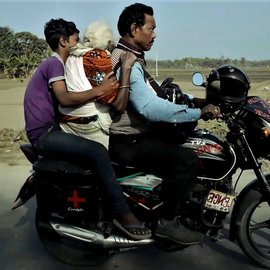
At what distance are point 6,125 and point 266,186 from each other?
25.8 ft

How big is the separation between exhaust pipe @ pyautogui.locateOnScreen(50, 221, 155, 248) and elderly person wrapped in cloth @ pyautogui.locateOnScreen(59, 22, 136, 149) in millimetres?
641

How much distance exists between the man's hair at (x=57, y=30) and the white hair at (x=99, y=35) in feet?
0.99

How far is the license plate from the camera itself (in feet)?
10.5

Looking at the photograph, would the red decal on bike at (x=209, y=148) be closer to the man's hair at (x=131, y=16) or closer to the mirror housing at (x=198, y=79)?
the mirror housing at (x=198, y=79)

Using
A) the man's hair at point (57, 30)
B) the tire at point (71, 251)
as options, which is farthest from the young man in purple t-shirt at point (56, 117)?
the tire at point (71, 251)

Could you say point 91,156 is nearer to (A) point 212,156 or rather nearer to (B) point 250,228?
(A) point 212,156

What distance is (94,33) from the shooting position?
3.16m

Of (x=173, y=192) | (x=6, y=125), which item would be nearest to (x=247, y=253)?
(x=173, y=192)

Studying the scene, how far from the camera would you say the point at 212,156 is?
3158 millimetres

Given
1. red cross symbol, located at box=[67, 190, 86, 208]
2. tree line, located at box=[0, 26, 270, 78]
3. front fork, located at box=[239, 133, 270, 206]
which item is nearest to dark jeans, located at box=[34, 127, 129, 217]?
red cross symbol, located at box=[67, 190, 86, 208]

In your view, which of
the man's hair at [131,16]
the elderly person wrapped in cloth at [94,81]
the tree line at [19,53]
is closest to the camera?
the elderly person wrapped in cloth at [94,81]

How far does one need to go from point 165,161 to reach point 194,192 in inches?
14.0

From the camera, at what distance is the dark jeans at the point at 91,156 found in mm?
3039

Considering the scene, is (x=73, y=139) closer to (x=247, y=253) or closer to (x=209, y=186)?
(x=209, y=186)
